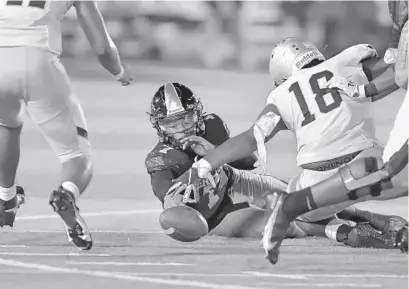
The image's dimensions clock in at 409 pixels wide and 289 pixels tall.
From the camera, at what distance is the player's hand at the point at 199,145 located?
5957 mm

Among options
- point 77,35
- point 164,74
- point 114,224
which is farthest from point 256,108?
point 114,224

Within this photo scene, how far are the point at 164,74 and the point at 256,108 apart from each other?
12.7ft

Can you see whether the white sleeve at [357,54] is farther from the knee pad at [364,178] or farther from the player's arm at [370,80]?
the knee pad at [364,178]

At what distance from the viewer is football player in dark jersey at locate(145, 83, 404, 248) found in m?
5.93

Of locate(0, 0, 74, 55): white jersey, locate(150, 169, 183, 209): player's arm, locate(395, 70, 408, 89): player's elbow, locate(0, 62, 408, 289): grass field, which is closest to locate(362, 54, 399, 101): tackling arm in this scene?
locate(395, 70, 408, 89): player's elbow

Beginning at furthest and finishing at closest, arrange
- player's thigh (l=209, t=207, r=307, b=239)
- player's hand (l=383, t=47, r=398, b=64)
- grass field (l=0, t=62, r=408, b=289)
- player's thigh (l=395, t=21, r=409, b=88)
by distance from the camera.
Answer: player's thigh (l=209, t=207, r=307, b=239) → player's hand (l=383, t=47, r=398, b=64) → player's thigh (l=395, t=21, r=409, b=88) → grass field (l=0, t=62, r=408, b=289)

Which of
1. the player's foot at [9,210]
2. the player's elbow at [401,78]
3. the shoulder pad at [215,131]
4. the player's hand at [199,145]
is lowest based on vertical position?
the player's foot at [9,210]

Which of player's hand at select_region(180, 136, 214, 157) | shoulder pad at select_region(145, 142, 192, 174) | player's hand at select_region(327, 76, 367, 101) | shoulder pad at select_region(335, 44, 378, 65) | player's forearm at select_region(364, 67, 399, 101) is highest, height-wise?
player's forearm at select_region(364, 67, 399, 101)

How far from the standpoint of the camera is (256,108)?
13195 millimetres

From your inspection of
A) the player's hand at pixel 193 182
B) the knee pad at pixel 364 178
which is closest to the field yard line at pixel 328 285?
the knee pad at pixel 364 178

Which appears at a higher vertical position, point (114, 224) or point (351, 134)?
point (351, 134)

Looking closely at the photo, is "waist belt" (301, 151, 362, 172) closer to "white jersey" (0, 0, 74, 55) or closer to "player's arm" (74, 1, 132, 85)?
"player's arm" (74, 1, 132, 85)

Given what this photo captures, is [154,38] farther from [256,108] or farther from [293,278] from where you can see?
[293,278]

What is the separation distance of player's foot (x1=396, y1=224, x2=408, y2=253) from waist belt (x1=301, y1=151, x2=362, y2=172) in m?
0.48
